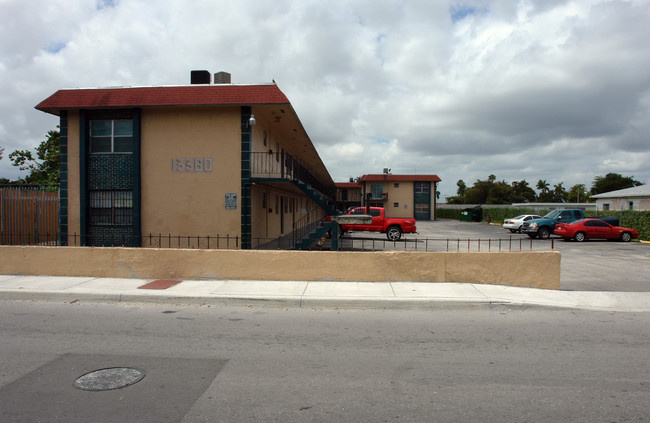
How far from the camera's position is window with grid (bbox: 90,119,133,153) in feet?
53.4

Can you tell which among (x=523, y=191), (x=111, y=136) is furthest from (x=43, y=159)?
(x=523, y=191)

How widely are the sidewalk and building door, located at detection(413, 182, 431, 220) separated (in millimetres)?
49732

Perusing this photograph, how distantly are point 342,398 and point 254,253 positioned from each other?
19.1 ft

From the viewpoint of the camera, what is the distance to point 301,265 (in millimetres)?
9383

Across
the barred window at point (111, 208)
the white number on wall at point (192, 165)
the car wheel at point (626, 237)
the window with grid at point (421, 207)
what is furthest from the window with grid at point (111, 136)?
the window with grid at point (421, 207)

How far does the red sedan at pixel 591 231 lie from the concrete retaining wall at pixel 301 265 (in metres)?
16.9

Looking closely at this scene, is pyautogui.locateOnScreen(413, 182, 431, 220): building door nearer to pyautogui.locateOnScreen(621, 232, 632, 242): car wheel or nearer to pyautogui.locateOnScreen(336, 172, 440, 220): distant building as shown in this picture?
pyautogui.locateOnScreen(336, 172, 440, 220): distant building

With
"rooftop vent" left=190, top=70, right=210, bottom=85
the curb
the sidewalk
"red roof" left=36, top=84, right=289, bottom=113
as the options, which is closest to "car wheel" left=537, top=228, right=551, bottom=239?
the sidewalk

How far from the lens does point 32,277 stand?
961 centimetres

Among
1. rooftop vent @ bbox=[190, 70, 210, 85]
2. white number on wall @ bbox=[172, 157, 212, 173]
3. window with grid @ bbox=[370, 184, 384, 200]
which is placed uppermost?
rooftop vent @ bbox=[190, 70, 210, 85]

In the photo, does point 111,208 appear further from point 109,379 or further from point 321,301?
point 109,379

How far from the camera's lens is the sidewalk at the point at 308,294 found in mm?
7777

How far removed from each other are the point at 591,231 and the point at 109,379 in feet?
85.6

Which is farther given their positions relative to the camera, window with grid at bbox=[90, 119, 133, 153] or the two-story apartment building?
window with grid at bbox=[90, 119, 133, 153]
